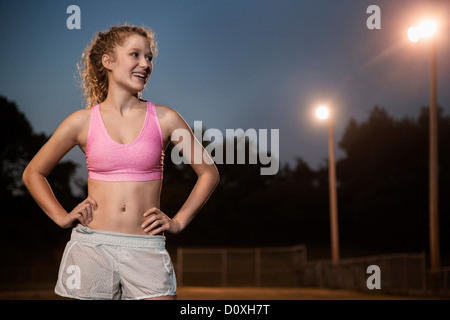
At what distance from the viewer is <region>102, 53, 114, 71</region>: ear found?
3.64 metres

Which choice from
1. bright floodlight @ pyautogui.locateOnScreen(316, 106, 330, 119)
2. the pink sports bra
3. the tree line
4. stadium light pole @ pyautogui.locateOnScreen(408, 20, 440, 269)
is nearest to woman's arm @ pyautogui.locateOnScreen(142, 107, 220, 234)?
the pink sports bra

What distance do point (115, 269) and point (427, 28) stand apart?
649 inches

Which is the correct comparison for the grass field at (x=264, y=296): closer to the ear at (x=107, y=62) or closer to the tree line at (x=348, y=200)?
the ear at (x=107, y=62)

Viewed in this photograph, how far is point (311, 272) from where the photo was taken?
1205 inches

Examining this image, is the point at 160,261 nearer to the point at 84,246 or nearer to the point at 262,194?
the point at 84,246

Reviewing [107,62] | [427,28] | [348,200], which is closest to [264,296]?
[427,28]

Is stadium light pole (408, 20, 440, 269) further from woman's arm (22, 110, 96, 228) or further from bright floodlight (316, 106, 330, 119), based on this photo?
woman's arm (22, 110, 96, 228)

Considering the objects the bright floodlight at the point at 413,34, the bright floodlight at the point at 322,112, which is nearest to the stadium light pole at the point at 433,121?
the bright floodlight at the point at 413,34

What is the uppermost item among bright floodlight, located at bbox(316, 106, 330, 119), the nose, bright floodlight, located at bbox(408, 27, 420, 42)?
bright floodlight, located at bbox(408, 27, 420, 42)

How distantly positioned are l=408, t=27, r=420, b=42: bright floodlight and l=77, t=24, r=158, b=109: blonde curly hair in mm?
14851

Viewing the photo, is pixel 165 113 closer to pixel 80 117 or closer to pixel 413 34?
pixel 80 117

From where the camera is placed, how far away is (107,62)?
3.66 m
